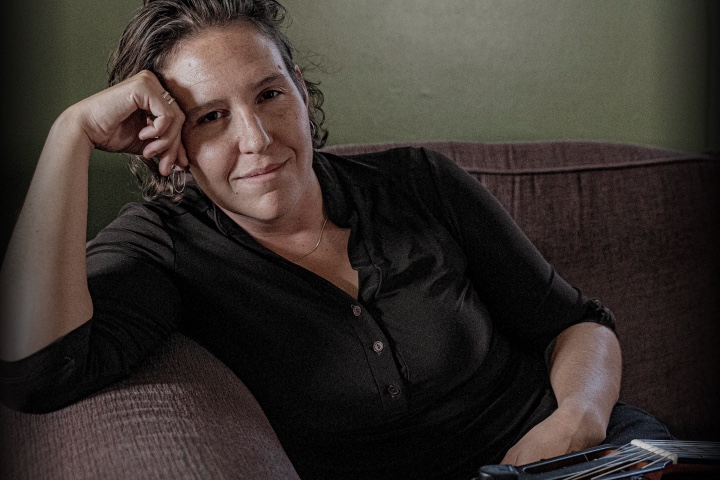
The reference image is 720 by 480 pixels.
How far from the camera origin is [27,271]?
94 cm

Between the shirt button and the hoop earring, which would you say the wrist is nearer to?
the hoop earring

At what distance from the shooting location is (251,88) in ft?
3.50

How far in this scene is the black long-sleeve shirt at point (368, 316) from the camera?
1.09 metres

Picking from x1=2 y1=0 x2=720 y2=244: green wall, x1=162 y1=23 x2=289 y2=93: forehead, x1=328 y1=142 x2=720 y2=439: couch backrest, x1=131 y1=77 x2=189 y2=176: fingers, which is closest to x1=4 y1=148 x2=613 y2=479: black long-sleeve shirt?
x1=131 y1=77 x2=189 y2=176: fingers

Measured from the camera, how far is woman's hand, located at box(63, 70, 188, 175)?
3.40 feet

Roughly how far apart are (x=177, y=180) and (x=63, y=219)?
290 millimetres

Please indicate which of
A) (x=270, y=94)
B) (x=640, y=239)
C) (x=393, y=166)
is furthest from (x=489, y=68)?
(x=270, y=94)

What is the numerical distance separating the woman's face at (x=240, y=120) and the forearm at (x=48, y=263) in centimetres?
17

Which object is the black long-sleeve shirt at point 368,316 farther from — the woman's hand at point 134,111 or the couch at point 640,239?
the couch at point 640,239

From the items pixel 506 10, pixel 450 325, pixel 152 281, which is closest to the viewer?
pixel 152 281

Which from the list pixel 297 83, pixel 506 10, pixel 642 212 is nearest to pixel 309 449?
pixel 297 83

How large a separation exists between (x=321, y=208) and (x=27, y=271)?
1.50ft


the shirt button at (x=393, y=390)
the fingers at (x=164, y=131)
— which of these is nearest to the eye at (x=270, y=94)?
the fingers at (x=164, y=131)

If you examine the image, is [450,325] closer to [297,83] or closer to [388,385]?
[388,385]
